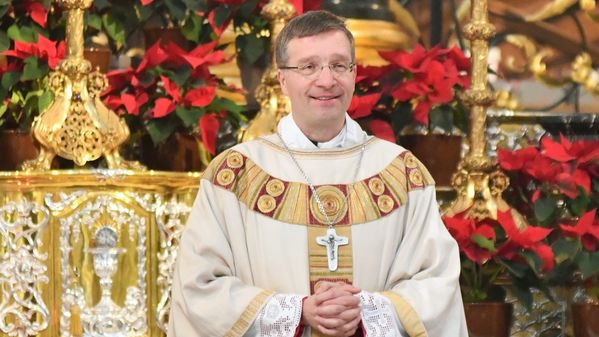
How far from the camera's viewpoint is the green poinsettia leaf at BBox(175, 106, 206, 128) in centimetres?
518

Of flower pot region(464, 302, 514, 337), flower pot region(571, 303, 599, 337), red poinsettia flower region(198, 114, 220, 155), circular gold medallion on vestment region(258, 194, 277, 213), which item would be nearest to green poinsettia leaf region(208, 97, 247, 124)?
red poinsettia flower region(198, 114, 220, 155)

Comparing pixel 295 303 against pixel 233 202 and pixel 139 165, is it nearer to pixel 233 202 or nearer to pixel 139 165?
pixel 233 202

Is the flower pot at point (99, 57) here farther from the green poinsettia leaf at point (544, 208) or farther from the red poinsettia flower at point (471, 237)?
the green poinsettia leaf at point (544, 208)

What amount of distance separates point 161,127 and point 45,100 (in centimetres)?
36

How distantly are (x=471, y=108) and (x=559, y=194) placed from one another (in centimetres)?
38

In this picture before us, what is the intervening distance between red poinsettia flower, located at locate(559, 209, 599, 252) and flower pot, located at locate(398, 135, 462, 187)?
1.62ft

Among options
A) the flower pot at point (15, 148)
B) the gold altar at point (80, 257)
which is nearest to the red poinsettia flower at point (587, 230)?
the gold altar at point (80, 257)

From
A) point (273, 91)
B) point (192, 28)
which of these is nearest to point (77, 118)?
point (273, 91)

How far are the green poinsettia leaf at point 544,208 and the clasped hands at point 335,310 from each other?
1.60 m

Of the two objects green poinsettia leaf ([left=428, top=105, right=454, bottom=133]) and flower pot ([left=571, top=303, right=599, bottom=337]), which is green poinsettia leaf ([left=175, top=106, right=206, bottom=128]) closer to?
green poinsettia leaf ([left=428, top=105, right=454, bottom=133])

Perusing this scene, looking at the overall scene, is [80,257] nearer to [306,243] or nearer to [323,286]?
[306,243]

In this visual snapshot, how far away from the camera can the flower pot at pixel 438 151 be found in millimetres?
5418

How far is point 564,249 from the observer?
200 inches

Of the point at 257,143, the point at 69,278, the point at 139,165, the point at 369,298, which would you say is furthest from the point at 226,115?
the point at 369,298
